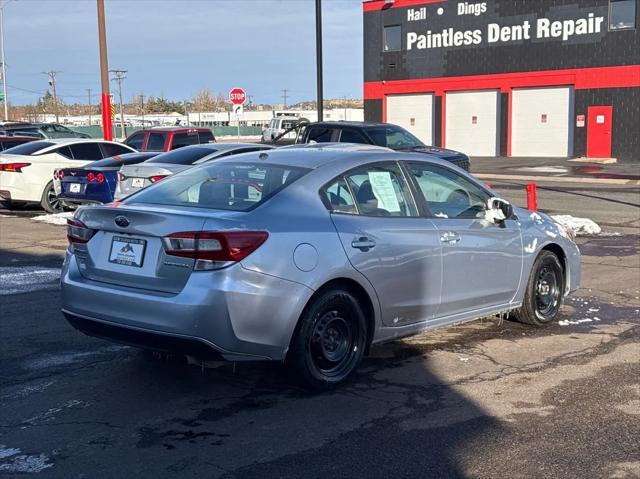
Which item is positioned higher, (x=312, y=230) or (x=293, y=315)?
(x=312, y=230)

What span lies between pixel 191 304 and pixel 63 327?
296 centimetres

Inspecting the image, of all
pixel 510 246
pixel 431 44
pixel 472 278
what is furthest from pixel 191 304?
pixel 431 44

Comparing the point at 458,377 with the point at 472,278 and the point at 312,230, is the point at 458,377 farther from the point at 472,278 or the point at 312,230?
the point at 312,230

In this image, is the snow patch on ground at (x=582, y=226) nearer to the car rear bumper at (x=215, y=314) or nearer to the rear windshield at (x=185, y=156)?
the rear windshield at (x=185, y=156)

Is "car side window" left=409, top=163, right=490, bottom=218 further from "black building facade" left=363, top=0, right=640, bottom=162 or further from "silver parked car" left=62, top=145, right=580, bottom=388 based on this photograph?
"black building facade" left=363, top=0, right=640, bottom=162

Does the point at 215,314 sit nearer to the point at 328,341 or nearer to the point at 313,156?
the point at 328,341

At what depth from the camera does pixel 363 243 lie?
224 inches

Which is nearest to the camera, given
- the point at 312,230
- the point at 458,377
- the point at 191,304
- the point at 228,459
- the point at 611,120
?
the point at 228,459

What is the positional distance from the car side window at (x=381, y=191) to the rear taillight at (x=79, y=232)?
1.86 meters

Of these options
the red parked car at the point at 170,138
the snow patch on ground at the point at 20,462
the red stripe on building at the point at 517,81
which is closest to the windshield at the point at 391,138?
the red parked car at the point at 170,138

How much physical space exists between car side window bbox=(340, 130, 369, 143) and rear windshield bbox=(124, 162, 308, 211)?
10.6 m

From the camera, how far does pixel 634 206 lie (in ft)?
61.2

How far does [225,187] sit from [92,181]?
31.8 ft

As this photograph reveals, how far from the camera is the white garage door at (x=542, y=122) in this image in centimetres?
3759
